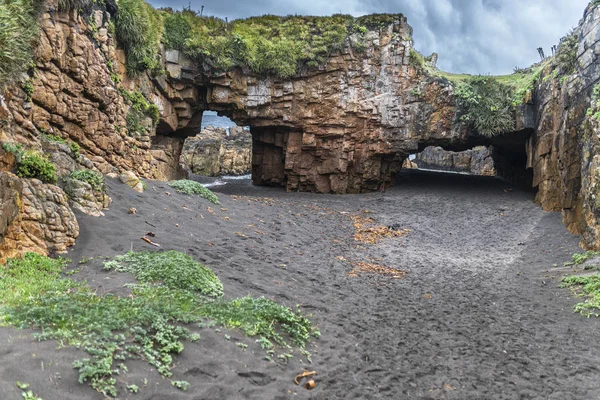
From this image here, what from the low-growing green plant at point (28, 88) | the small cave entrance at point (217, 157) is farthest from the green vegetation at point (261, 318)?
the small cave entrance at point (217, 157)

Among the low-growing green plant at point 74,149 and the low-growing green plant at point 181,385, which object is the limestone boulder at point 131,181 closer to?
the low-growing green plant at point 74,149

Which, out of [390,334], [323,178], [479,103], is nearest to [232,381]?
[390,334]

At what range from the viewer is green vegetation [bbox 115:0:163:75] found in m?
13.5

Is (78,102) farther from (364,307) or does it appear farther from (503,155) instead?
(503,155)

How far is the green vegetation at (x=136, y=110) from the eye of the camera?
13.8 metres

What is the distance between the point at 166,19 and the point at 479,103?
14625 millimetres

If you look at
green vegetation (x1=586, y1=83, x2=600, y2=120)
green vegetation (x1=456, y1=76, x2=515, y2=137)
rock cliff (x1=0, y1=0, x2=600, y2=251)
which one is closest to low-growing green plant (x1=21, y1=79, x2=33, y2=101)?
rock cliff (x1=0, y1=0, x2=600, y2=251)

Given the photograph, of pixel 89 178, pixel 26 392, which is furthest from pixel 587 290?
pixel 89 178

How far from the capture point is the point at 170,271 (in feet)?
20.4

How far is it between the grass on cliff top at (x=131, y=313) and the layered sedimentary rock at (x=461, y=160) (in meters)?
31.4

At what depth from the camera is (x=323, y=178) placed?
20.1 m

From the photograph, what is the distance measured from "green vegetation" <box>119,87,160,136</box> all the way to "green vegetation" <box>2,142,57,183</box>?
6797 mm

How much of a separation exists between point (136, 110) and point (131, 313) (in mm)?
11373

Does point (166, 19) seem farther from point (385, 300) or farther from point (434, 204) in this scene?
point (385, 300)
